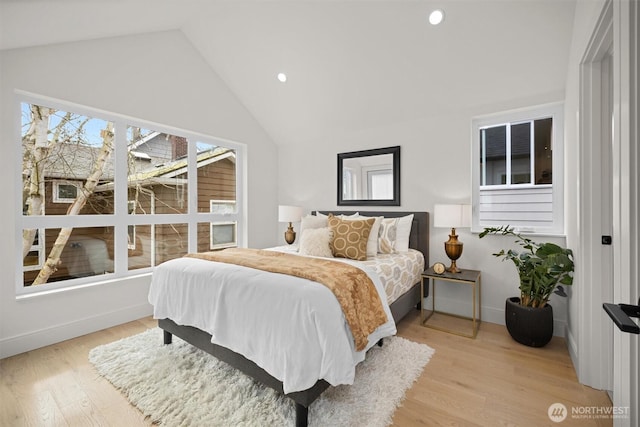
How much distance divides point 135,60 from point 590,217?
166 inches

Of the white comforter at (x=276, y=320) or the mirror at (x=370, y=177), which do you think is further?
the mirror at (x=370, y=177)

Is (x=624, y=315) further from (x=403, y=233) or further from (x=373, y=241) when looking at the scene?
(x=403, y=233)

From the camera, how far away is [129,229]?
3217 millimetres

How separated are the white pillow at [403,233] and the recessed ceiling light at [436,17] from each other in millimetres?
1873

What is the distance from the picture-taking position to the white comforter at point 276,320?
1.50 meters

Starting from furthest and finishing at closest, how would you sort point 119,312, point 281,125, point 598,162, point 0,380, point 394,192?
point 281,125, point 394,192, point 119,312, point 0,380, point 598,162

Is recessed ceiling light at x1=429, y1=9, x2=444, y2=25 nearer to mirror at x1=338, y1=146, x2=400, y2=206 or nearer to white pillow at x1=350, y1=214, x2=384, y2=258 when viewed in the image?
mirror at x1=338, y1=146, x2=400, y2=206

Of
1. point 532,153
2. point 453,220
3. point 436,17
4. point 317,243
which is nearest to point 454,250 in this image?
point 453,220

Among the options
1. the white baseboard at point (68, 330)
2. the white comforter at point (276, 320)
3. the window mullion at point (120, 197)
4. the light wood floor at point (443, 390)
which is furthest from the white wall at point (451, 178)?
the white baseboard at point (68, 330)

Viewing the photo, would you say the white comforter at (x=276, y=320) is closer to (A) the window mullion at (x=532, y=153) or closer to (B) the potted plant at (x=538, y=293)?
(B) the potted plant at (x=538, y=293)

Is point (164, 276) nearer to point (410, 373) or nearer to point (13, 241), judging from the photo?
point (13, 241)

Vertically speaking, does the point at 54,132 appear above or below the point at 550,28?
below

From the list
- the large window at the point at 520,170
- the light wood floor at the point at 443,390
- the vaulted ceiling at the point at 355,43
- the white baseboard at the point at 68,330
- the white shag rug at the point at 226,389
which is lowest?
the light wood floor at the point at 443,390

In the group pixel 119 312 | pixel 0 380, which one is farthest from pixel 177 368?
pixel 119 312
